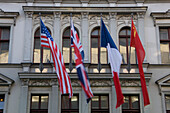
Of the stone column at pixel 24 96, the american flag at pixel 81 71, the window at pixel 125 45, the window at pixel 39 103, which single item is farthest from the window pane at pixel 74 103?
the window at pixel 125 45

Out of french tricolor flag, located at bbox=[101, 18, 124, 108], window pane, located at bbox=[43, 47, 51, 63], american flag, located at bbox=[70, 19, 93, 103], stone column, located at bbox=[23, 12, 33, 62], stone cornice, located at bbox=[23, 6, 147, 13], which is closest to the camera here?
american flag, located at bbox=[70, 19, 93, 103]

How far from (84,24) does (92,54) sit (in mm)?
1919

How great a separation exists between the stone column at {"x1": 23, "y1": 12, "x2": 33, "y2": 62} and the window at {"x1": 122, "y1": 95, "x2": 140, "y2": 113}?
19.8 ft

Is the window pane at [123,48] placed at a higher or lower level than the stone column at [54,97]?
higher

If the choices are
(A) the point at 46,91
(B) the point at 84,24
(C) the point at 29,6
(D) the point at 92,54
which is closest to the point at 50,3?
(C) the point at 29,6

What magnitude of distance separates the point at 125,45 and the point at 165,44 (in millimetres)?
2415

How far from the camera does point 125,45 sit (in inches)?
757

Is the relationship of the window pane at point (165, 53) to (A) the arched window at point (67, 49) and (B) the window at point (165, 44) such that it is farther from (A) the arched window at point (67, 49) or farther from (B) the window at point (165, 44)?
(A) the arched window at point (67, 49)

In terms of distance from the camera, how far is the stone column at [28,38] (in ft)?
61.0

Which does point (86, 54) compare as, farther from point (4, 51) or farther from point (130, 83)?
point (4, 51)

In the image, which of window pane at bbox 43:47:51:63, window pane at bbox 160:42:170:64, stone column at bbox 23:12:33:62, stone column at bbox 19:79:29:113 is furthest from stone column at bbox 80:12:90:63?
window pane at bbox 160:42:170:64

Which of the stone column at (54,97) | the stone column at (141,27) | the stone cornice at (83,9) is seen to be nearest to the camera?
the stone column at (54,97)

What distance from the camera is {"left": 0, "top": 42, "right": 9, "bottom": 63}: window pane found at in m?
18.9

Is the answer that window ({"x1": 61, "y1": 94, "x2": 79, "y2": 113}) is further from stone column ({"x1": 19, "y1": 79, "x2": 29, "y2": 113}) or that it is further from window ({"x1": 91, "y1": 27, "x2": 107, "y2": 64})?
window ({"x1": 91, "y1": 27, "x2": 107, "y2": 64})
